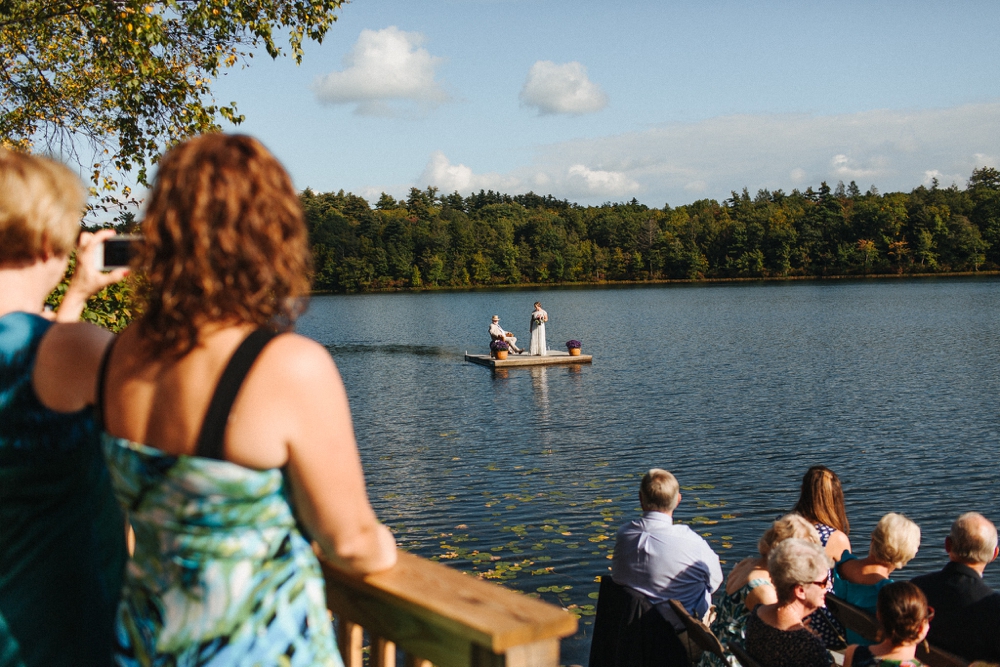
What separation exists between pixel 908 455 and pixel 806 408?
5.04 m

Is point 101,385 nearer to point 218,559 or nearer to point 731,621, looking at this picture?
point 218,559

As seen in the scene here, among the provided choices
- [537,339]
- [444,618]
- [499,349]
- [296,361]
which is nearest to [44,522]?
[296,361]

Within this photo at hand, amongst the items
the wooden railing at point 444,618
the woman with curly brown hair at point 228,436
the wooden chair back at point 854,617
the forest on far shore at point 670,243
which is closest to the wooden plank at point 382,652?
the wooden railing at point 444,618

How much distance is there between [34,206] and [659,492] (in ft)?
12.9

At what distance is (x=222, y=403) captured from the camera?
1.41 meters

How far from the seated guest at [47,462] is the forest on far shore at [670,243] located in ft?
388

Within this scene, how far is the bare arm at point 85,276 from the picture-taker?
2010 mm

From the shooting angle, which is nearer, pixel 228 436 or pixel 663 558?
pixel 228 436

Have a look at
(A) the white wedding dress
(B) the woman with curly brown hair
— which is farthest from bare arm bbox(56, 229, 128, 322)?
(A) the white wedding dress

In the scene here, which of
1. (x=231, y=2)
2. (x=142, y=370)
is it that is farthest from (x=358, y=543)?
(x=231, y=2)

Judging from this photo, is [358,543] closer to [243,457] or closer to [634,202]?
[243,457]

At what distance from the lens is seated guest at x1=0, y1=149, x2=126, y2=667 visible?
1.69 m

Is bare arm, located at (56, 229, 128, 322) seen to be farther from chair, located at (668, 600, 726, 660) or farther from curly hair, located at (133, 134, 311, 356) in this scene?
chair, located at (668, 600, 726, 660)

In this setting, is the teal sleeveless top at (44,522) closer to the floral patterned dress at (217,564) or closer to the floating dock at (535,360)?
the floral patterned dress at (217,564)
